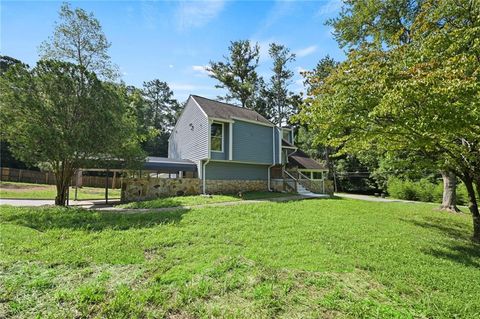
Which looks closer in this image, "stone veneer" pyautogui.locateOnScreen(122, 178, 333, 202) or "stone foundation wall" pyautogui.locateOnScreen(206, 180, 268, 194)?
"stone veneer" pyautogui.locateOnScreen(122, 178, 333, 202)

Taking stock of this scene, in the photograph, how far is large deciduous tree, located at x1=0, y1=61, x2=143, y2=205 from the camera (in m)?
8.90

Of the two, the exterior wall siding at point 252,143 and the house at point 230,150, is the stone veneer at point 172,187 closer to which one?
the house at point 230,150

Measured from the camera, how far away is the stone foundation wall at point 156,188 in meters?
13.5

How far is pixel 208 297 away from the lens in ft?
11.8

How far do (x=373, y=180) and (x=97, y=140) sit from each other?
30.4 meters

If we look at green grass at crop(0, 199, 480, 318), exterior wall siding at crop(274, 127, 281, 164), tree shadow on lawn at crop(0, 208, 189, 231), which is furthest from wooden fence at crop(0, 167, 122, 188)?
green grass at crop(0, 199, 480, 318)

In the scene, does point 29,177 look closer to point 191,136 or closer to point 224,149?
point 191,136

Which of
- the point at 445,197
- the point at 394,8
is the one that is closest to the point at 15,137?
the point at 394,8

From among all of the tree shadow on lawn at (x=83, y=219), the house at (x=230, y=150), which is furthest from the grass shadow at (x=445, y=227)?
the tree shadow on lawn at (x=83, y=219)

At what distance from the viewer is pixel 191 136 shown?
57.5ft

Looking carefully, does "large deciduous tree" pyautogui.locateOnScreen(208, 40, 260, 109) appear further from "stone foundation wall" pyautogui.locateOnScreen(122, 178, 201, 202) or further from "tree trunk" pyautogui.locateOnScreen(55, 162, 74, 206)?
"tree trunk" pyautogui.locateOnScreen(55, 162, 74, 206)

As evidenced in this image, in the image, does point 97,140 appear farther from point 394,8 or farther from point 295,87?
point 295,87

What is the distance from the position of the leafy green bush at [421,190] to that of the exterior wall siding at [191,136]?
737 inches

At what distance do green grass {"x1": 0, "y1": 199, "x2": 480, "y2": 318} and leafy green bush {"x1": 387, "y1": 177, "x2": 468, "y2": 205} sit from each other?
1472cm
